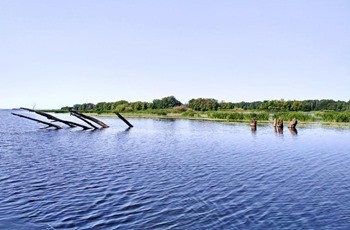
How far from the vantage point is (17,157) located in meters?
25.6

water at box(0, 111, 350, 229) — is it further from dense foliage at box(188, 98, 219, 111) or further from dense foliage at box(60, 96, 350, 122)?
dense foliage at box(188, 98, 219, 111)

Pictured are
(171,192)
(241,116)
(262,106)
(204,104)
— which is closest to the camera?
(171,192)

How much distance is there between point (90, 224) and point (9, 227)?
2.52 metres

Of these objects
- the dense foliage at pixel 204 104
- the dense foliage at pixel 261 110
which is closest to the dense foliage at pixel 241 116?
the dense foliage at pixel 261 110

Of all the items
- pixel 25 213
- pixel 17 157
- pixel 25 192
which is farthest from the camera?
pixel 17 157

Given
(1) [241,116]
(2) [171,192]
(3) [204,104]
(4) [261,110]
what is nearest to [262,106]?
(4) [261,110]

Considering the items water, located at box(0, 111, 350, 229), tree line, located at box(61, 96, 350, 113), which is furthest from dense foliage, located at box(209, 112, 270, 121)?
water, located at box(0, 111, 350, 229)

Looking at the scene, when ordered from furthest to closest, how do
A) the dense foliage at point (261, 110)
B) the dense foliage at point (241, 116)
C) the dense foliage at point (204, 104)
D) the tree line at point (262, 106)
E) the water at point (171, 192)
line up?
1. the dense foliage at point (204, 104)
2. the tree line at point (262, 106)
3. the dense foliage at point (241, 116)
4. the dense foliage at point (261, 110)
5. the water at point (171, 192)

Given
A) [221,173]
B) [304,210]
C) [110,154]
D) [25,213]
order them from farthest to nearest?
[110,154]
[221,173]
[304,210]
[25,213]

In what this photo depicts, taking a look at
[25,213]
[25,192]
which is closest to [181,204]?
[25,213]

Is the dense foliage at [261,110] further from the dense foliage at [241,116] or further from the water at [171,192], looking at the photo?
the water at [171,192]

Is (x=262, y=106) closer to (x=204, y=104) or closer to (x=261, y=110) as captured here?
(x=261, y=110)

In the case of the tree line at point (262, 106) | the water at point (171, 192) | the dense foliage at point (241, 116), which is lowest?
the water at point (171, 192)

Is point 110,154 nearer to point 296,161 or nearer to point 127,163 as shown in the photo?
point 127,163
